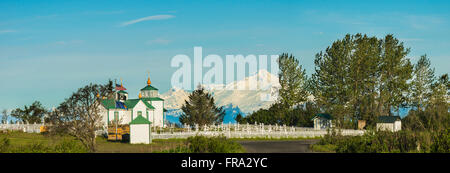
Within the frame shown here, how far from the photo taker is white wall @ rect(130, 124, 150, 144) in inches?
1452

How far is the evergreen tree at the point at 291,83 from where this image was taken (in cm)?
7038

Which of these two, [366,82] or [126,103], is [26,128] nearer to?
[126,103]

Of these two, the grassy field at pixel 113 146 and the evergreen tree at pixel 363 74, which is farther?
the evergreen tree at pixel 363 74

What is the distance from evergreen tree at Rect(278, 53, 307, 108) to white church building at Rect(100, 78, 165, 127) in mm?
18295

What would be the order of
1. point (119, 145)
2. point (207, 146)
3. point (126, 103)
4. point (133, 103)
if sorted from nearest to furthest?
1. point (207, 146)
2. point (119, 145)
3. point (133, 103)
4. point (126, 103)

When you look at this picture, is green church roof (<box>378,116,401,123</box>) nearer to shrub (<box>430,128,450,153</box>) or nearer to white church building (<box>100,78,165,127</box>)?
white church building (<box>100,78,165,127</box>)

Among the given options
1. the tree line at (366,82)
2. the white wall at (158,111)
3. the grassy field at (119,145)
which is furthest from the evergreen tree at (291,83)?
the grassy field at (119,145)

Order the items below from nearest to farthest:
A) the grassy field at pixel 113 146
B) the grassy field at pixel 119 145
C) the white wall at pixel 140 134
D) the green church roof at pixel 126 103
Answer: the grassy field at pixel 113 146 < the grassy field at pixel 119 145 < the white wall at pixel 140 134 < the green church roof at pixel 126 103

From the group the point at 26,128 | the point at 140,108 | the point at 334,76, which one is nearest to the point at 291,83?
the point at 334,76

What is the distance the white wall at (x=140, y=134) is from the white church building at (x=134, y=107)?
20.7m

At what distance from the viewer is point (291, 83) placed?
232ft

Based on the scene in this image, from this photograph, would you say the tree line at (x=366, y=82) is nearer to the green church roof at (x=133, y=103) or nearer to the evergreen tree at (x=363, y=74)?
the evergreen tree at (x=363, y=74)

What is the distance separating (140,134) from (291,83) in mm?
37896

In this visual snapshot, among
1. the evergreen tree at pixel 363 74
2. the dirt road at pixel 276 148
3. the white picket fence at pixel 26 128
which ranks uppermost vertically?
the evergreen tree at pixel 363 74
